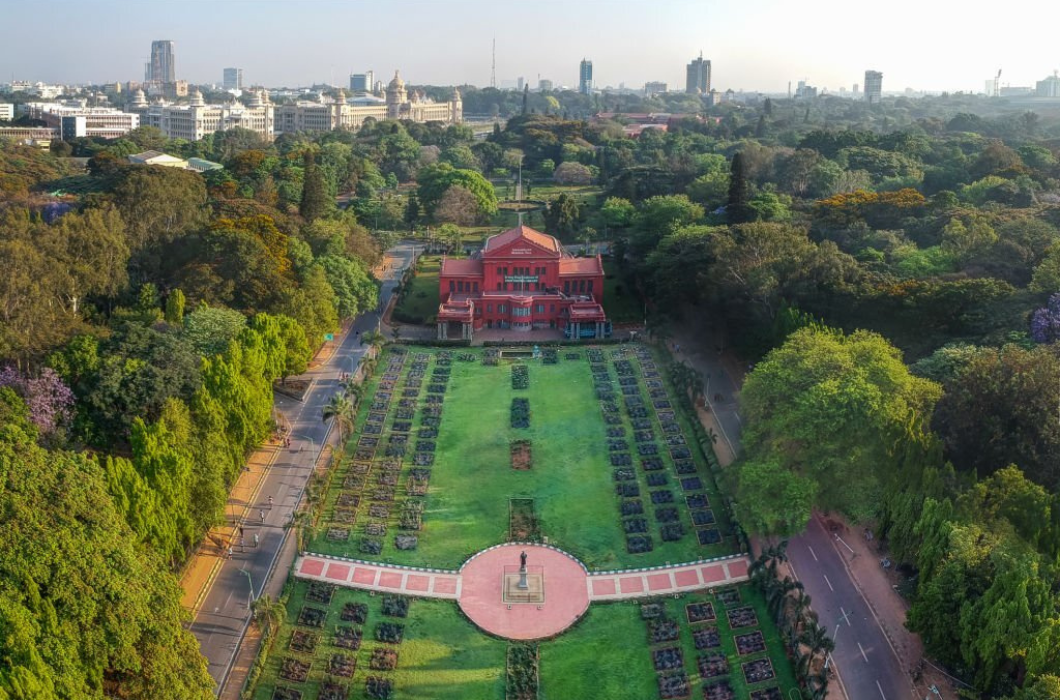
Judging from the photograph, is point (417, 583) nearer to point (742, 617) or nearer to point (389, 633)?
point (389, 633)

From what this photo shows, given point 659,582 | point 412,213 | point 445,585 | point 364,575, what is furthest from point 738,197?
point 364,575

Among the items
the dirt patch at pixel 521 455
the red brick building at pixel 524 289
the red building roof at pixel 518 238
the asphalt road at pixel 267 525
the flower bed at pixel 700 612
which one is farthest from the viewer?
the red building roof at pixel 518 238

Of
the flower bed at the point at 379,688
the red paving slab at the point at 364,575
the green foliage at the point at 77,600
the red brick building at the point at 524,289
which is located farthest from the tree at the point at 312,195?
the flower bed at the point at 379,688

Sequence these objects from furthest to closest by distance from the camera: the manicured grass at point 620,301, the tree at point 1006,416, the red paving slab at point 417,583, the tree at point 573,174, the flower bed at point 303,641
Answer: the tree at point 573,174 → the manicured grass at point 620,301 → the red paving slab at point 417,583 → the tree at point 1006,416 → the flower bed at point 303,641

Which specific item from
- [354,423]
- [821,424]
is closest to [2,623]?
[354,423]

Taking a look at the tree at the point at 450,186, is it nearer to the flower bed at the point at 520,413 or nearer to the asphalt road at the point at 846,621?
the flower bed at the point at 520,413

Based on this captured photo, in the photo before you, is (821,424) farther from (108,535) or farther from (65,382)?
(65,382)

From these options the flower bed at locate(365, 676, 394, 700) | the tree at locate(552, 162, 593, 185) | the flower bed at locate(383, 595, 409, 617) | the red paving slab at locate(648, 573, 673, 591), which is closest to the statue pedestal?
the flower bed at locate(383, 595, 409, 617)
